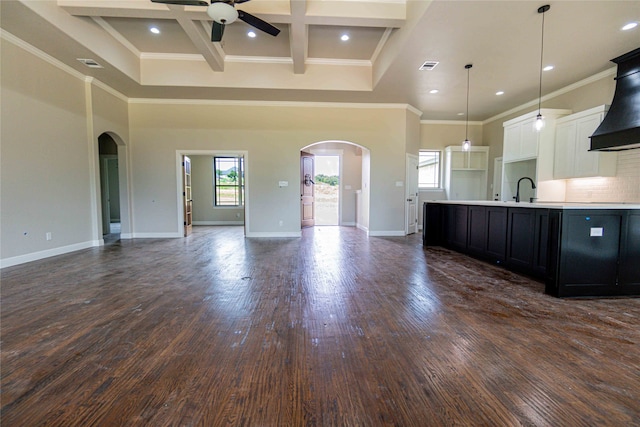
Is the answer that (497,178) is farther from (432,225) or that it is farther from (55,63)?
(55,63)

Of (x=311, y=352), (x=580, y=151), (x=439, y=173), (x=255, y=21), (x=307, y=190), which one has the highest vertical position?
(x=255, y=21)

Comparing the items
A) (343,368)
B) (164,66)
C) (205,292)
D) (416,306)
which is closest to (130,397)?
(343,368)

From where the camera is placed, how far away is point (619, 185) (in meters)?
4.79

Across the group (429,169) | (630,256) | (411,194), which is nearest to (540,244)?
(630,256)

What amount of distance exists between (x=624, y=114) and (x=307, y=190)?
21.9 feet

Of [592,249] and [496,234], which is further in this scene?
[496,234]

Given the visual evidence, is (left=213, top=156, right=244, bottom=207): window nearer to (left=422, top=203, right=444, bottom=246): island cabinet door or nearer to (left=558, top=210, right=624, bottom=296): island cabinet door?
(left=422, top=203, right=444, bottom=246): island cabinet door

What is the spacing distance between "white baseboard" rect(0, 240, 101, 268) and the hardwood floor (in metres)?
0.69

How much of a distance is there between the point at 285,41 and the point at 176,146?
11.6 ft

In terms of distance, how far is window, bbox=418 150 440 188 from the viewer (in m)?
8.38

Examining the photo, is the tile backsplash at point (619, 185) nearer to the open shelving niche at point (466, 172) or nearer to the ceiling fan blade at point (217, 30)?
the open shelving niche at point (466, 172)

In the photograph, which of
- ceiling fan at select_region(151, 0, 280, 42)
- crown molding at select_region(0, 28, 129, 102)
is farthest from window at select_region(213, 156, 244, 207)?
ceiling fan at select_region(151, 0, 280, 42)

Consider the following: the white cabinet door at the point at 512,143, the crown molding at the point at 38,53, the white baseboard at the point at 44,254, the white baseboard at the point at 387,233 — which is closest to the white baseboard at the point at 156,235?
the white baseboard at the point at 44,254

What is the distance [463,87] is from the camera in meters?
5.84
